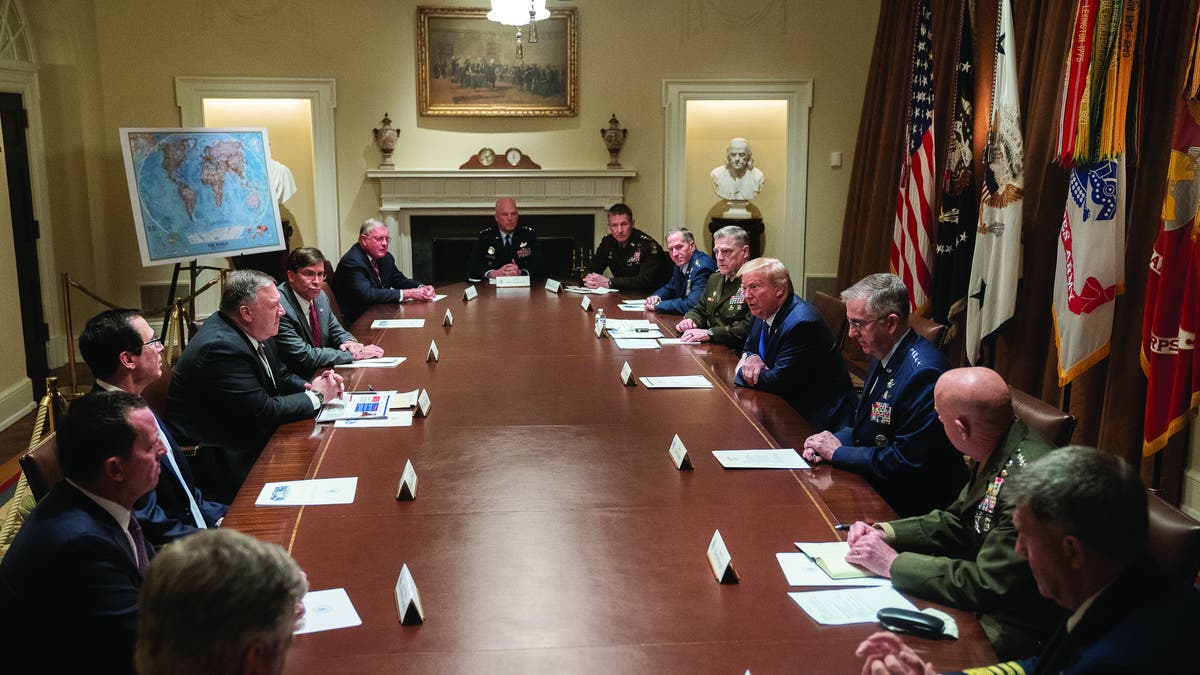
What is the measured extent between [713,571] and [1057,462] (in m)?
0.80

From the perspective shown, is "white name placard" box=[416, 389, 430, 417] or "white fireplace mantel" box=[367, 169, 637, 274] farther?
"white fireplace mantel" box=[367, 169, 637, 274]

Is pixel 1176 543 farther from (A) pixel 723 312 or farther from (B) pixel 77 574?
(A) pixel 723 312

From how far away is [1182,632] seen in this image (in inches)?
59.4

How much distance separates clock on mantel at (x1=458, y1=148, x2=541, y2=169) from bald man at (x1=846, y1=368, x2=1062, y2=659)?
21.6 feet

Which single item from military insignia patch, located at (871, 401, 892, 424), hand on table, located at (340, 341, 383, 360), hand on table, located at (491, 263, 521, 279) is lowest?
hand on table, located at (340, 341, 383, 360)

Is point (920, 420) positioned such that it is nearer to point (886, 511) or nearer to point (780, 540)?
point (886, 511)

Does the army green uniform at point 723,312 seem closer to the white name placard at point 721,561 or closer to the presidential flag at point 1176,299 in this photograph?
the presidential flag at point 1176,299

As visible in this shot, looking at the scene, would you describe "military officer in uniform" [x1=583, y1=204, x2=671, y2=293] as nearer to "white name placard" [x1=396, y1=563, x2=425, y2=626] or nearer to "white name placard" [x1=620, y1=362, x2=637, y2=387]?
"white name placard" [x1=620, y1=362, x2=637, y2=387]

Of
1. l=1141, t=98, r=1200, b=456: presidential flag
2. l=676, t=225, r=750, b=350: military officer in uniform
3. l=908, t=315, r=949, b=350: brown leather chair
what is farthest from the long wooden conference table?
l=1141, t=98, r=1200, b=456: presidential flag

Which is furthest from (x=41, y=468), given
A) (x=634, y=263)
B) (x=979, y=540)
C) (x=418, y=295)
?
(x=634, y=263)

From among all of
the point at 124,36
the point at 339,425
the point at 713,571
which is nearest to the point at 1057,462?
the point at 713,571

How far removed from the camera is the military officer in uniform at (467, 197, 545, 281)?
7.75 metres

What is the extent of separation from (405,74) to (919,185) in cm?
442

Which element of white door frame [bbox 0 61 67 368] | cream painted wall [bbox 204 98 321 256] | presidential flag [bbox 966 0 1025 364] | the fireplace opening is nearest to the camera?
presidential flag [bbox 966 0 1025 364]
